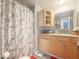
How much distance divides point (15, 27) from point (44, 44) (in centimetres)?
43

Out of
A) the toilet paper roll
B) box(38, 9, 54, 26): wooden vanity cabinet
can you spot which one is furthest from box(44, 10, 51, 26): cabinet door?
the toilet paper roll

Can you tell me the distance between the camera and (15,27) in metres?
1.52

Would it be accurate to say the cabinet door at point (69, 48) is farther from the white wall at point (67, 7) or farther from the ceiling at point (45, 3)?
the ceiling at point (45, 3)

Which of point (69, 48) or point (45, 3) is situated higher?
point (45, 3)

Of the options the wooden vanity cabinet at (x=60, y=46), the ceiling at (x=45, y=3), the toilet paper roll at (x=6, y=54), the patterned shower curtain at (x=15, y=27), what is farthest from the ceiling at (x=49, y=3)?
the toilet paper roll at (x=6, y=54)

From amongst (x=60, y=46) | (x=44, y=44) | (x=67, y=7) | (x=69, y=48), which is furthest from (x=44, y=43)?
(x=67, y=7)

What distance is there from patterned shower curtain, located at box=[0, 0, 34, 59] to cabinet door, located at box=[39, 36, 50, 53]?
159mm

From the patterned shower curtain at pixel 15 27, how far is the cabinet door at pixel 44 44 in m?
0.16

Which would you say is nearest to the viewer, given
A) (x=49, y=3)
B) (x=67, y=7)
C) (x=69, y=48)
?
(x=69, y=48)

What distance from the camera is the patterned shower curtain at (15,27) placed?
148 centimetres

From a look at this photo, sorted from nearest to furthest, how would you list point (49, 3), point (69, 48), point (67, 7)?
point (69, 48) → point (67, 7) → point (49, 3)

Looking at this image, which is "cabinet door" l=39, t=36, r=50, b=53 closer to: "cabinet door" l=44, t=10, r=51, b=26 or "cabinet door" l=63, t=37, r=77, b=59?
"cabinet door" l=44, t=10, r=51, b=26

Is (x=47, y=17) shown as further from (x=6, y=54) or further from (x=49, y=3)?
(x=6, y=54)

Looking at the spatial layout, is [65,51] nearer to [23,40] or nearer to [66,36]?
[66,36]
